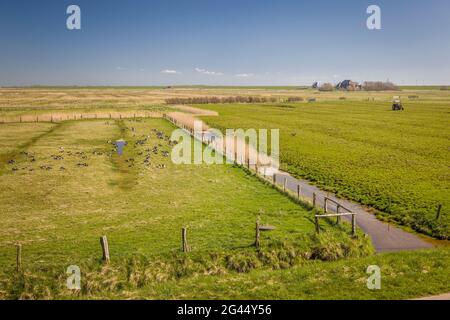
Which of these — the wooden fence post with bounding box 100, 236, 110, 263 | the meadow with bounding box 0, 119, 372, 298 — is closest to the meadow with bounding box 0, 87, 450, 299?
the meadow with bounding box 0, 119, 372, 298

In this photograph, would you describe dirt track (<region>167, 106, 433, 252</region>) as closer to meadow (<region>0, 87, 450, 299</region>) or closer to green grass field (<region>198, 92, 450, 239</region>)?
green grass field (<region>198, 92, 450, 239</region>)

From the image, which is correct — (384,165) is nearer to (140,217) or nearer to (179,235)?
(179,235)

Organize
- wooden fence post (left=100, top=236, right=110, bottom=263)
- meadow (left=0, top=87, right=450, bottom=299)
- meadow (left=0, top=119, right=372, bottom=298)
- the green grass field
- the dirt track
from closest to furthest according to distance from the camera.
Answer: meadow (left=0, top=87, right=450, bottom=299)
wooden fence post (left=100, top=236, right=110, bottom=263)
meadow (left=0, top=119, right=372, bottom=298)
the dirt track
the green grass field

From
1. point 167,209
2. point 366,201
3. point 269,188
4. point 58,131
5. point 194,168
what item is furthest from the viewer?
point 58,131

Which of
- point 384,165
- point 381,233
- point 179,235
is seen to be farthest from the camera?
point 384,165

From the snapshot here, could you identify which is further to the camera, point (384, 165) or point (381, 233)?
point (384, 165)

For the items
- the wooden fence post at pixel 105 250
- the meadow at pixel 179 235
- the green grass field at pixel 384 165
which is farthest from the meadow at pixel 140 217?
the green grass field at pixel 384 165

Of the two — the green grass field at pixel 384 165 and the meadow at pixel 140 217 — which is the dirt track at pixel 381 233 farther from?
the meadow at pixel 140 217

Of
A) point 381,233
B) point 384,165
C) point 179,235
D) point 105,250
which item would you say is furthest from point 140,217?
point 384,165

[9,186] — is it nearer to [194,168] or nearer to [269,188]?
[194,168]

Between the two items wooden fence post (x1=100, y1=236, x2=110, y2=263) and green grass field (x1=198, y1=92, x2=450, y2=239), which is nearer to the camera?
wooden fence post (x1=100, y1=236, x2=110, y2=263)

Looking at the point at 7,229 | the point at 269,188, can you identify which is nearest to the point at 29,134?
the point at 7,229
